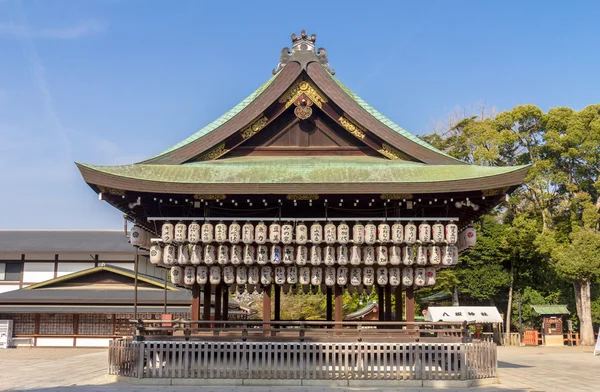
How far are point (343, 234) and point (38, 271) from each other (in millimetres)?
36325

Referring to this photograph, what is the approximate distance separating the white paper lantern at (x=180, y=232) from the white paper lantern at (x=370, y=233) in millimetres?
5543

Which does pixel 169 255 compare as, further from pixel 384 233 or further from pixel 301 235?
pixel 384 233

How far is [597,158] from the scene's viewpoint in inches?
1795

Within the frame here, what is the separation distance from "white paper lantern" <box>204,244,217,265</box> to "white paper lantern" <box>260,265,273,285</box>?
1.52 m

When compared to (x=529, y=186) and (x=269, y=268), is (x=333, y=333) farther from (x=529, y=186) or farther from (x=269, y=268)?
(x=529, y=186)

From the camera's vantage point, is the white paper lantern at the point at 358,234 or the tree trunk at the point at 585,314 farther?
the tree trunk at the point at 585,314

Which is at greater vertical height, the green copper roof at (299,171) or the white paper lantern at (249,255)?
the green copper roof at (299,171)

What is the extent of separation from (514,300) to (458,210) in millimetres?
35737

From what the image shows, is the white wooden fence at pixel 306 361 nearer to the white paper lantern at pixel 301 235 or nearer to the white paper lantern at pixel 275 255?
the white paper lantern at pixel 275 255

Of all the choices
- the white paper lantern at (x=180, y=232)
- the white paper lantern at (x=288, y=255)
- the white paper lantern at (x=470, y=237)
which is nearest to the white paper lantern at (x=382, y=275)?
the white paper lantern at (x=288, y=255)

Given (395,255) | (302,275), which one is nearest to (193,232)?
(302,275)

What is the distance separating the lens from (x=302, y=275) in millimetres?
18641

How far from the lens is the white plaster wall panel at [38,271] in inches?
1833

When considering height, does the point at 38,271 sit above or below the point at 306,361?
above
